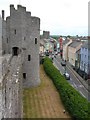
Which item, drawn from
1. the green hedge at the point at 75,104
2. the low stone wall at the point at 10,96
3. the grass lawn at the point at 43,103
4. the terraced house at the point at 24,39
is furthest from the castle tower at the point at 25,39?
the low stone wall at the point at 10,96

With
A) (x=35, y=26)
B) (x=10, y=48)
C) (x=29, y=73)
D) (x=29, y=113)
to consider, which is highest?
(x=35, y=26)

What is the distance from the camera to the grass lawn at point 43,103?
24953 mm

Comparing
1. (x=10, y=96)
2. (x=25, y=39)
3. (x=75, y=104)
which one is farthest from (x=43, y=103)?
(x=10, y=96)

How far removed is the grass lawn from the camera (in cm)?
2495

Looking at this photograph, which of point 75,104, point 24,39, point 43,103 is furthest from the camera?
point 24,39

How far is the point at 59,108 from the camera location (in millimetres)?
27016

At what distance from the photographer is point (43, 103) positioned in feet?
94.5

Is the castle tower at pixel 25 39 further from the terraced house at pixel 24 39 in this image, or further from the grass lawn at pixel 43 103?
the grass lawn at pixel 43 103

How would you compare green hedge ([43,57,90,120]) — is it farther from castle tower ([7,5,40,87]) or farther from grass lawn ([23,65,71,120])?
castle tower ([7,5,40,87])

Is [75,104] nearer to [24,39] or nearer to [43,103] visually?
[43,103]

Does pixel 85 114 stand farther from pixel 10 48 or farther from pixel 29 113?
pixel 10 48

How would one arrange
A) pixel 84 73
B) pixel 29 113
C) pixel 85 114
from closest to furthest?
1. pixel 85 114
2. pixel 29 113
3. pixel 84 73

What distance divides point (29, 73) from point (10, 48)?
3.70m

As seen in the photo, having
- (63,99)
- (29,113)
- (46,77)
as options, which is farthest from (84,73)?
(29,113)
